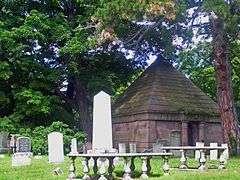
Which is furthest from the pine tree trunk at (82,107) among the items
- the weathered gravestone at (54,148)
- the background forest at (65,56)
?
the weathered gravestone at (54,148)

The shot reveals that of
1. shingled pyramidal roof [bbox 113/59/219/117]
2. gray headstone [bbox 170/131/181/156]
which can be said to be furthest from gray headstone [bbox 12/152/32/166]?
gray headstone [bbox 170/131/181/156]

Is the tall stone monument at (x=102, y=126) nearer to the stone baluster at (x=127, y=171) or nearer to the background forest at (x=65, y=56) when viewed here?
the stone baluster at (x=127, y=171)

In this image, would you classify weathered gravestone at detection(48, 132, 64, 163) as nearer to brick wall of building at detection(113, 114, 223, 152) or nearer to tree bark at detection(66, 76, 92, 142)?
brick wall of building at detection(113, 114, 223, 152)

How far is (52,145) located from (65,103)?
1990 cm

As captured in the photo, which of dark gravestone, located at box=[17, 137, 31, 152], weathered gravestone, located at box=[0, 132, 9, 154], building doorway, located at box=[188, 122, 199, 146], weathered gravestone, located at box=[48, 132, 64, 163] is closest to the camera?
weathered gravestone, located at box=[48, 132, 64, 163]

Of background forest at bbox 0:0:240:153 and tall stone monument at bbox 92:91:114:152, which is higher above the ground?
background forest at bbox 0:0:240:153

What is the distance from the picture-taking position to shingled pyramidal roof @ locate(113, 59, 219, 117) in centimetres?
3303

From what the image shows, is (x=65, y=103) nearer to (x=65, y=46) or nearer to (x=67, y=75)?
(x=67, y=75)

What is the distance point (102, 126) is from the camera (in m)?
17.5

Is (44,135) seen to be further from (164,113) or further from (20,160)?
(20,160)

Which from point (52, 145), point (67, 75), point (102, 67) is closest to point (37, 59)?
point (67, 75)

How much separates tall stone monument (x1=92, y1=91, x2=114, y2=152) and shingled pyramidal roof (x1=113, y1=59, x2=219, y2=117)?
47.7 ft

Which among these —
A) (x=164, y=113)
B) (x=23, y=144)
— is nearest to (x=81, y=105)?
(x=164, y=113)

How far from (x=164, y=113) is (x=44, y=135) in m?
7.96
